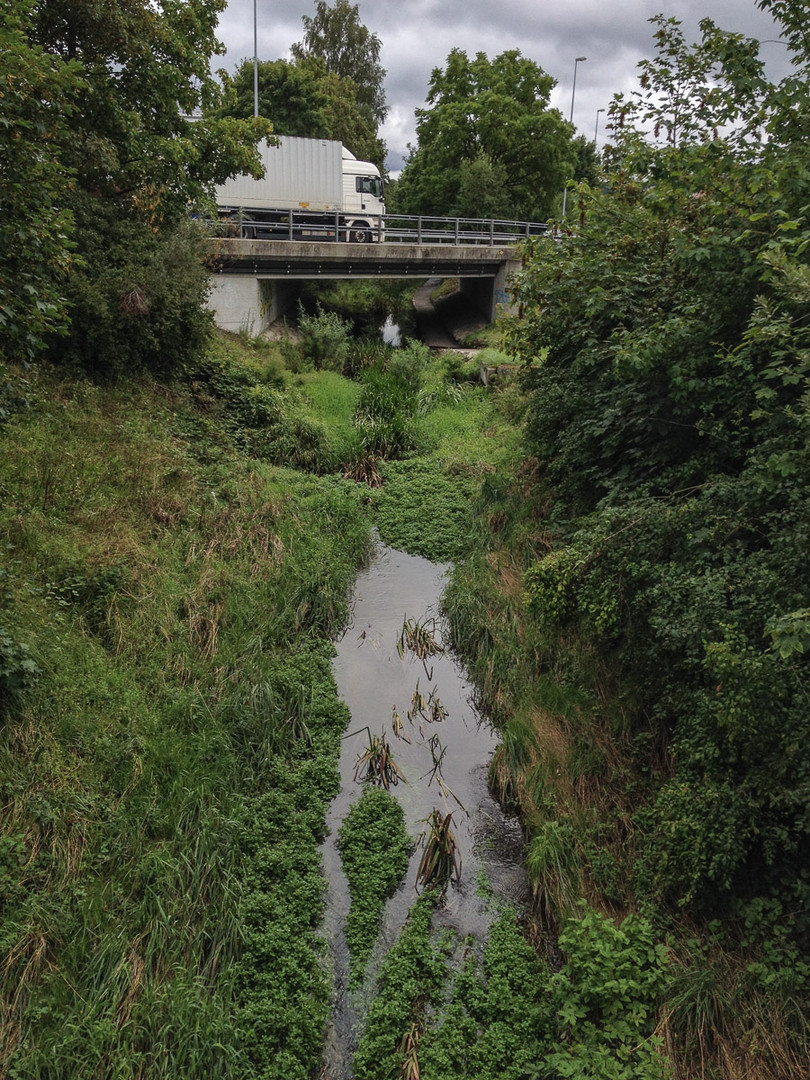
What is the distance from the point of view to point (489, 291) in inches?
1120

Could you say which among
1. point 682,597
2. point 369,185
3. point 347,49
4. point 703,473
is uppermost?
point 347,49

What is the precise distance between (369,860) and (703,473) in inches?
169

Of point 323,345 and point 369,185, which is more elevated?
point 369,185

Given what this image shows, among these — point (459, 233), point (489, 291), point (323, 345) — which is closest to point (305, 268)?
point (323, 345)

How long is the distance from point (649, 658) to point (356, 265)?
65.6ft

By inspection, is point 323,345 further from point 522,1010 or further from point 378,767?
point 522,1010

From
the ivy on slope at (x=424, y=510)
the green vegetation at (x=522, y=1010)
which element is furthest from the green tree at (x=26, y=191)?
the ivy on slope at (x=424, y=510)

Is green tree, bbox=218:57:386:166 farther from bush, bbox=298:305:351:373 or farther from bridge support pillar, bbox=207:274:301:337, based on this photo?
bush, bbox=298:305:351:373

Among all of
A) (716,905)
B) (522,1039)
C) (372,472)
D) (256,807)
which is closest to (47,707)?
(256,807)

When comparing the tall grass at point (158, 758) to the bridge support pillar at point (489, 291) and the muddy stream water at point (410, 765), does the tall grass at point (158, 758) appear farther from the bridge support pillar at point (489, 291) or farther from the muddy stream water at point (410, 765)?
the bridge support pillar at point (489, 291)

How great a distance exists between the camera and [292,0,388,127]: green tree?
43.1m

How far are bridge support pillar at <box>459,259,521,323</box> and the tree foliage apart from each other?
1802 centimetres

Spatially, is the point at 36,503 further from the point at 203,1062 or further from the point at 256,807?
the point at 203,1062

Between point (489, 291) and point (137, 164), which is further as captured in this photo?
point (489, 291)
